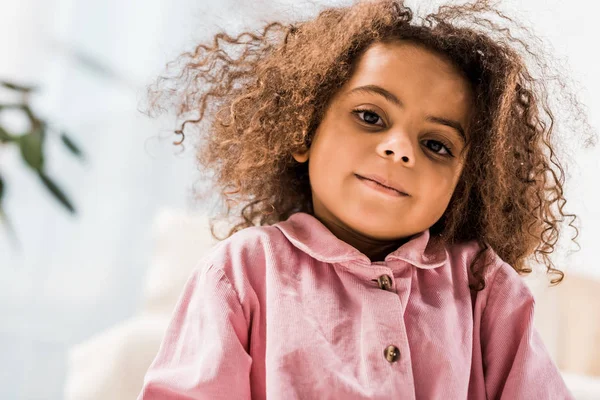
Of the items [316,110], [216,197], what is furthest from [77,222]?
[316,110]

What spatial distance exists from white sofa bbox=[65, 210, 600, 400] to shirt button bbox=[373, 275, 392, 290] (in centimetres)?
47

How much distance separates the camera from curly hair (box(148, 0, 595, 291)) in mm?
1065

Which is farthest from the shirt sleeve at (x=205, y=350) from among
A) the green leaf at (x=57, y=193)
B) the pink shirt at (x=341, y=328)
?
the green leaf at (x=57, y=193)

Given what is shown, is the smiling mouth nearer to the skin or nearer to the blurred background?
the skin

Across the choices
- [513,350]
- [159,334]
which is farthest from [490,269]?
[159,334]

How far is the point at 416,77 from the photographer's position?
1.01m

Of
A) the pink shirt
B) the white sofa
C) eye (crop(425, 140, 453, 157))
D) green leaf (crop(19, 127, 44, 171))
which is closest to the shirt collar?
the pink shirt

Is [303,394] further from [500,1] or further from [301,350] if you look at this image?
[500,1]

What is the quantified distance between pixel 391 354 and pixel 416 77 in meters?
0.34

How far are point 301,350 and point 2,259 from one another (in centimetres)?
142

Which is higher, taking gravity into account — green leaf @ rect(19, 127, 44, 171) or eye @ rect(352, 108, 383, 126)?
green leaf @ rect(19, 127, 44, 171)

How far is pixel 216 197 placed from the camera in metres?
1.36

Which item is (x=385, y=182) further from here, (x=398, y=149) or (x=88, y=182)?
(x=88, y=182)

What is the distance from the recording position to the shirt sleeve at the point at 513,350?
3.24ft
